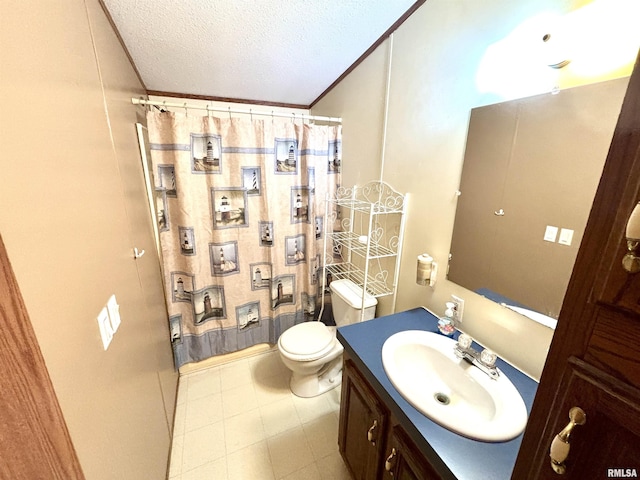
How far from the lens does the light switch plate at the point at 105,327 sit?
0.74 metres

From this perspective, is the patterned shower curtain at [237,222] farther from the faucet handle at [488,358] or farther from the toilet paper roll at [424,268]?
the faucet handle at [488,358]

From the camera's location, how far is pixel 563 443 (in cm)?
38

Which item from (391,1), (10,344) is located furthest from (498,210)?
(10,344)

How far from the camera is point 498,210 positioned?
3.28 ft

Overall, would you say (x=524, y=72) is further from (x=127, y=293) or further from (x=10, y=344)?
(x=127, y=293)

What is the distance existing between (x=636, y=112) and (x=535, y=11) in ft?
2.80

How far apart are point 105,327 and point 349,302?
1260mm

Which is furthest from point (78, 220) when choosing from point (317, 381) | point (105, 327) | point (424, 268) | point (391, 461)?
point (317, 381)

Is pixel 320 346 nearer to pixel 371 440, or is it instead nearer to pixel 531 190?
pixel 371 440

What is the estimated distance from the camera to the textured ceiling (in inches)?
45.4

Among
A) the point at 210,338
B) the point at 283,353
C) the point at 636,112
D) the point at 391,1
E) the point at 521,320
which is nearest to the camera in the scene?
the point at 636,112

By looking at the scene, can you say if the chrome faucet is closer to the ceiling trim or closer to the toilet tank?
the toilet tank

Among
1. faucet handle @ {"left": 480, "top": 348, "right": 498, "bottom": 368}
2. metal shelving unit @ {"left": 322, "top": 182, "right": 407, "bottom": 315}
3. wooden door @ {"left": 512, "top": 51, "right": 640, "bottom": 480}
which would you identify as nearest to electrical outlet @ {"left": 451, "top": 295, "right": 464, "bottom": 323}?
faucet handle @ {"left": 480, "top": 348, "right": 498, "bottom": 368}

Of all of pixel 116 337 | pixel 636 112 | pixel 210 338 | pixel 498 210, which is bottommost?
pixel 210 338
